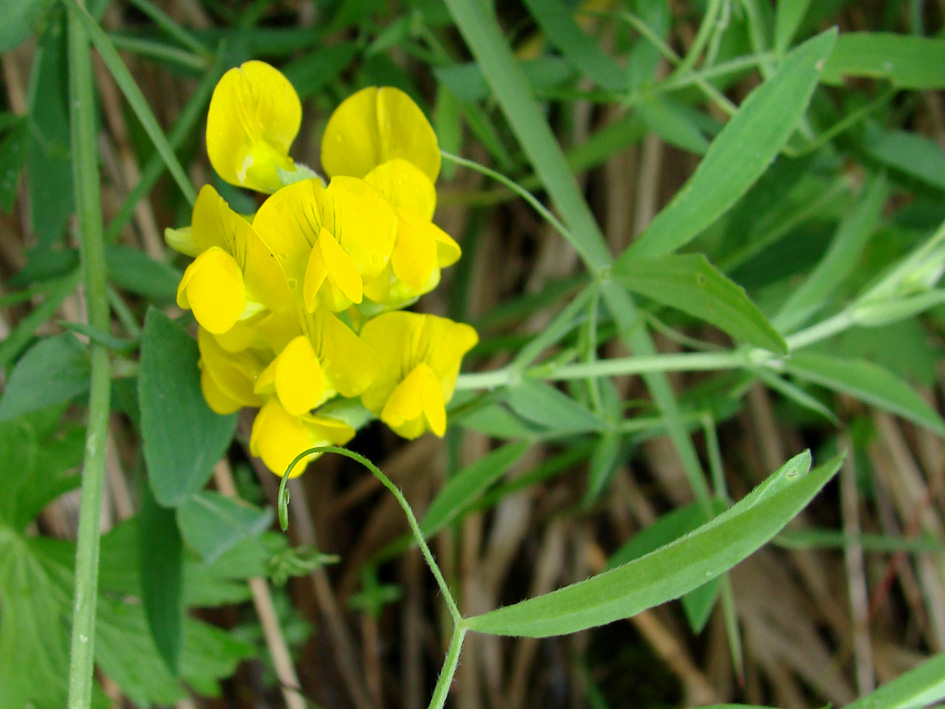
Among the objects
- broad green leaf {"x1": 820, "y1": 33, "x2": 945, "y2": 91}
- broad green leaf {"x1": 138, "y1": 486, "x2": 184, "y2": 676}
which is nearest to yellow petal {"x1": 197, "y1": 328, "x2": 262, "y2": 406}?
broad green leaf {"x1": 138, "y1": 486, "x2": 184, "y2": 676}

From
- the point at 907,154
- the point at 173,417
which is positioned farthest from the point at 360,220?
the point at 907,154

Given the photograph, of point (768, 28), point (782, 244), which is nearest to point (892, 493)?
point (782, 244)

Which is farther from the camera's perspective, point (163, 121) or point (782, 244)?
point (163, 121)

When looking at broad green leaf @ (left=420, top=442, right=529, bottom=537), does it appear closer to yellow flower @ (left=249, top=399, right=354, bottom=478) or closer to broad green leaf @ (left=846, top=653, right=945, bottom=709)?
yellow flower @ (left=249, top=399, right=354, bottom=478)

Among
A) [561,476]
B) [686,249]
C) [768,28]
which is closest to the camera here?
[768,28]

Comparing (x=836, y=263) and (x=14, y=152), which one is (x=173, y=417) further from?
(x=836, y=263)

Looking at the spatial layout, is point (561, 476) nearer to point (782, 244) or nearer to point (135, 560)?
point (782, 244)
